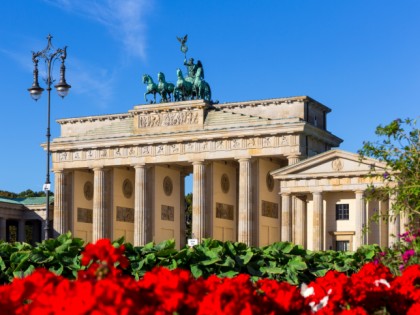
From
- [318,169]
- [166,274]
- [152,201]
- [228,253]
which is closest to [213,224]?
[152,201]

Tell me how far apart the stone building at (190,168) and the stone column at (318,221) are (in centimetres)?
151

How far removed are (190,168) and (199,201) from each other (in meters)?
10.3

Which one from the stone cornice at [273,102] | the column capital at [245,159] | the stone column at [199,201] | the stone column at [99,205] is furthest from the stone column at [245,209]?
the stone column at [99,205]

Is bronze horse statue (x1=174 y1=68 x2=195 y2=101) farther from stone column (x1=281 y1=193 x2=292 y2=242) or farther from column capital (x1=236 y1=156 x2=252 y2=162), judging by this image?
stone column (x1=281 y1=193 x2=292 y2=242)

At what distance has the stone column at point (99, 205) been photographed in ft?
294

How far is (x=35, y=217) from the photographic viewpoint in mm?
97750

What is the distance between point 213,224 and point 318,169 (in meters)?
20.5

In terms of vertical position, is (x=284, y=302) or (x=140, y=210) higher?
(x=140, y=210)

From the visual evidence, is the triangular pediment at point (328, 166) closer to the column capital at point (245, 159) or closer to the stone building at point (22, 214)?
the column capital at point (245, 159)

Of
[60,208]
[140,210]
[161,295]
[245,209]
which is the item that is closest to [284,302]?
[161,295]

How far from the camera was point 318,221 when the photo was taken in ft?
221

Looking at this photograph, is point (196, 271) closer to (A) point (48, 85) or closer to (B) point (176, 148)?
(A) point (48, 85)

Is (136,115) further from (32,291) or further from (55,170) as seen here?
(32,291)

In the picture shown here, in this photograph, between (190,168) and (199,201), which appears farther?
(190,168)
